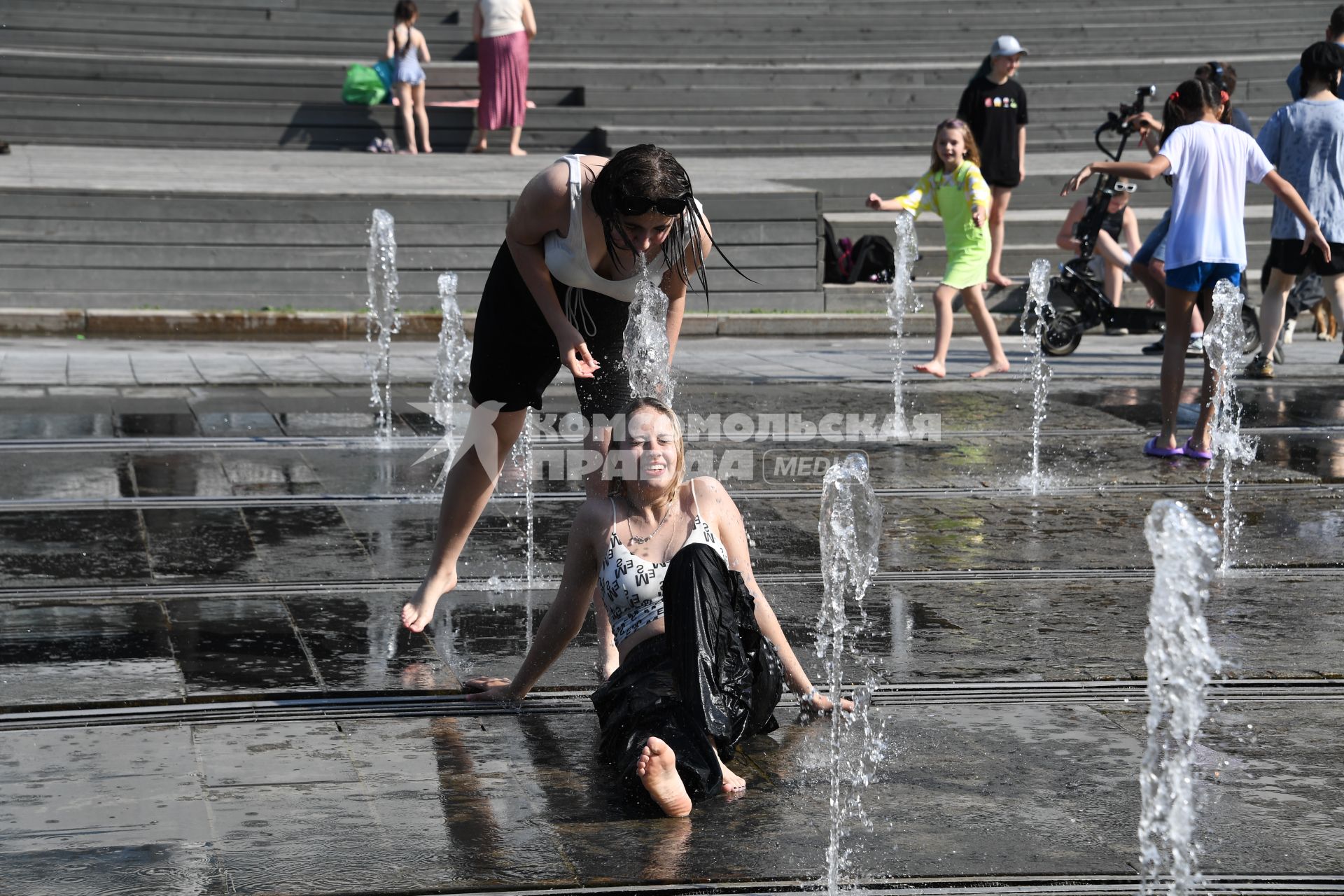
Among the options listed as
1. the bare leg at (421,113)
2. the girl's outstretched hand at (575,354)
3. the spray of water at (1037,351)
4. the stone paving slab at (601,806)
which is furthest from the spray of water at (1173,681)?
the bare leg at (421,113)

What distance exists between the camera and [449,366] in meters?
11.0

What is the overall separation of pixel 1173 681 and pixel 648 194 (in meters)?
1.84

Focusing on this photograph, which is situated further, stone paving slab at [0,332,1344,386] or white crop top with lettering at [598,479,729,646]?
stone paving slab at [0,332,1344,386]

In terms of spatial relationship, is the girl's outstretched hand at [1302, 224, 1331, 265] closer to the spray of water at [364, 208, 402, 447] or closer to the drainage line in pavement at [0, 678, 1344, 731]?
the drainage line in pavement at [0, 678, 1344, 731]

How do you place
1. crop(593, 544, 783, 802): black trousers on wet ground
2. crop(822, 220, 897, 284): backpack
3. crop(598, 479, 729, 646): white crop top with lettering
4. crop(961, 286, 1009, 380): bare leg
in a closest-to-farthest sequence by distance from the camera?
1. crop(593, 544, 783, 802): black trousers on wet ground
2. crop(598, 479, 729, 646): white crop top with lettering
3. crop(961, 286, 1009, 380): bare leg
4. crop(822, 220, 897, 284): backpack

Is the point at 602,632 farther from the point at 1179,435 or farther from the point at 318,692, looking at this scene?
the point at 1179,435

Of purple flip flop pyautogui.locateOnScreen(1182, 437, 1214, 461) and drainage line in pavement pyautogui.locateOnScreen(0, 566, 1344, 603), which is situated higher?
purple flip flop pyautogui.locateOnScreen(1182, 437, 1214, 461)

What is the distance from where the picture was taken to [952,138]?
1066 centimetres

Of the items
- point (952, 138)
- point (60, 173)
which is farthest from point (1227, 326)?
point (60, 173)

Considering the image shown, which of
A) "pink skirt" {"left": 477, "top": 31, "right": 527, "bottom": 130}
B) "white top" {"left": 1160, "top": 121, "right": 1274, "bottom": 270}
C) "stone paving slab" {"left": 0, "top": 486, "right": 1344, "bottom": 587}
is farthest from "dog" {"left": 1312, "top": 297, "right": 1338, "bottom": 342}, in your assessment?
"pink skirt" {"left": 477, "top": 31, "right": 527, "bottom": 130}

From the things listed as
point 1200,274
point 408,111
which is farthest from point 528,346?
point 408,111

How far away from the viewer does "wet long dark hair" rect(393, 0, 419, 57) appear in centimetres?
1725

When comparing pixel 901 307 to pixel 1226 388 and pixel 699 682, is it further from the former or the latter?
pixel 699 682

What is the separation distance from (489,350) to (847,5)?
1754 cm
